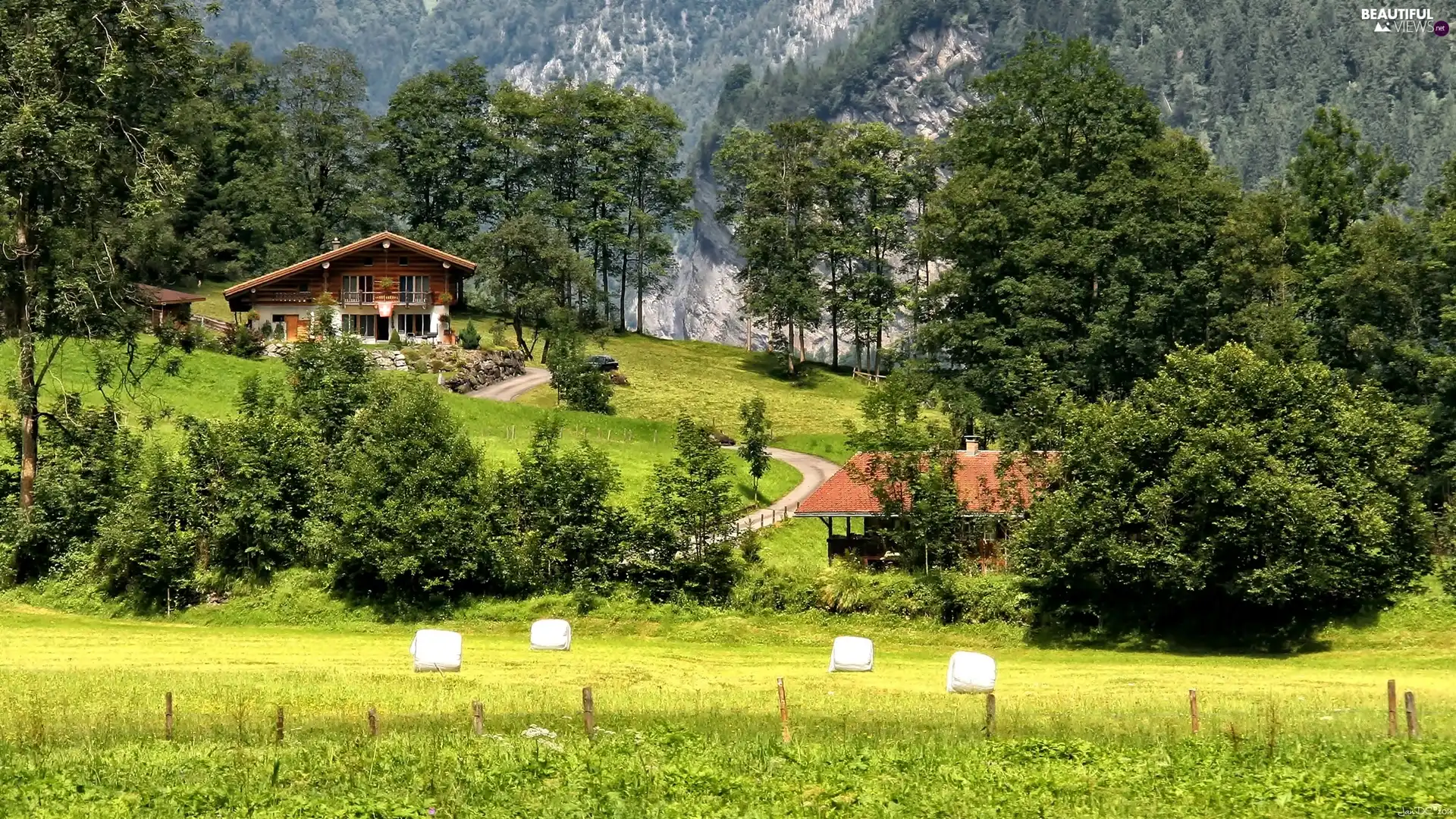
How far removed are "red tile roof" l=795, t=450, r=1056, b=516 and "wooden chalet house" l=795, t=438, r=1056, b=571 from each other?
1.2 inches

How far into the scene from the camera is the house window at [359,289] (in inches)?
4375

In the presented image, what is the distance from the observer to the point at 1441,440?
234ft

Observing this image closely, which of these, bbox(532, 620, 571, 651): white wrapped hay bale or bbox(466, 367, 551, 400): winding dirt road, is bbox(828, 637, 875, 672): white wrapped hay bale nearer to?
bbox(532, 620, 571, 651): white wrapped hay bale

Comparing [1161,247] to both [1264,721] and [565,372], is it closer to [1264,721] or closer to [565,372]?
[565,372]

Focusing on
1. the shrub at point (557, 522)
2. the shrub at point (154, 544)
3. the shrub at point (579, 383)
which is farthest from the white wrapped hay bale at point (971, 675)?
the shrub at point (579, 383)

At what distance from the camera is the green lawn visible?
100 m

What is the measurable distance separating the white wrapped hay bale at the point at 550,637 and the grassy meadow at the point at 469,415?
2077cm

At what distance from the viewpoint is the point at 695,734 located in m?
31.6

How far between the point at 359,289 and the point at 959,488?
61.5 metres

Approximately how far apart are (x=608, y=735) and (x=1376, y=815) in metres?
14.6

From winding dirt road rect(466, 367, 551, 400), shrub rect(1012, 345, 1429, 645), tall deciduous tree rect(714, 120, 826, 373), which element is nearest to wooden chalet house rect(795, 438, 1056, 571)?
shrub rect(1012, 345, 1429, 645)

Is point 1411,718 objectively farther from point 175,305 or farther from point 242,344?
point 175,305

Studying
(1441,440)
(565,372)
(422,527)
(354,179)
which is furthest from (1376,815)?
(354,179)

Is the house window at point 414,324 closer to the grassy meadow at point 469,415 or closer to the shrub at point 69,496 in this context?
the grassy meadow at point 469,415
